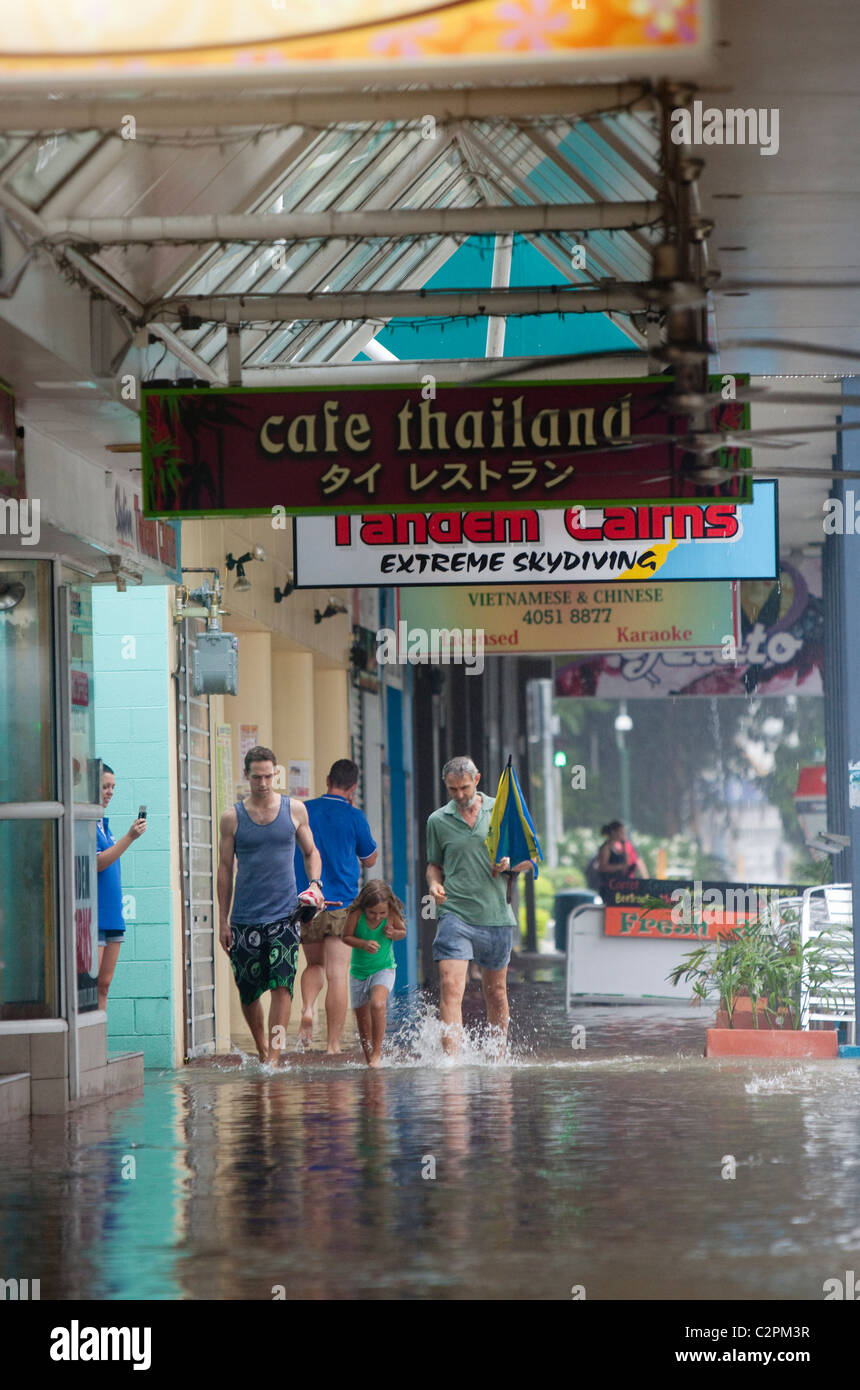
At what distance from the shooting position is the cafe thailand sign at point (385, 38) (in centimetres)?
561

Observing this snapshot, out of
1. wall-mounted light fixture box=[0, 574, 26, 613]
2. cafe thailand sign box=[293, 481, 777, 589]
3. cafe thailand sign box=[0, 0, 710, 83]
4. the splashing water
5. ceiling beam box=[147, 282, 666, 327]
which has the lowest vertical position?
the splashing water

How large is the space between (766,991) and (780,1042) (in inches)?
19.9

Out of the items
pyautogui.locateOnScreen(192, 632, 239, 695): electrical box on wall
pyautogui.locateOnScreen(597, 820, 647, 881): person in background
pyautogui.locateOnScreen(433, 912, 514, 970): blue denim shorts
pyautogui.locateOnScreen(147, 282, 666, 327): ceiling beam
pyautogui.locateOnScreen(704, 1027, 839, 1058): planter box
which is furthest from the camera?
pyautogui.locateOnScreen(597, 820, 647, 881): person in background

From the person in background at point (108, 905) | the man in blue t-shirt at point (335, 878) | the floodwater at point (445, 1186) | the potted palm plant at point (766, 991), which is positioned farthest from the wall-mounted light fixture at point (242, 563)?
the potted palm plant at point (766, 991)

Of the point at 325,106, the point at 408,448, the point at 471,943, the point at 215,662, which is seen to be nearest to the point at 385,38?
the point at 325,106

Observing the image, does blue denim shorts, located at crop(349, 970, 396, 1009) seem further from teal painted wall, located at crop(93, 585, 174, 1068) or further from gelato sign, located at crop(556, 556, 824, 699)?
gelato sign, located at crop(556, 556, 824, 699)

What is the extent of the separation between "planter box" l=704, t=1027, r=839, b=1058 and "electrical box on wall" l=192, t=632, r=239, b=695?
148 inches

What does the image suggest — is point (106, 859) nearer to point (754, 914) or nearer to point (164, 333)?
point (164, 333)

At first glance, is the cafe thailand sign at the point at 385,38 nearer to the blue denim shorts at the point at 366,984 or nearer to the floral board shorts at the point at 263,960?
the floral board shorts at the point at 263,960

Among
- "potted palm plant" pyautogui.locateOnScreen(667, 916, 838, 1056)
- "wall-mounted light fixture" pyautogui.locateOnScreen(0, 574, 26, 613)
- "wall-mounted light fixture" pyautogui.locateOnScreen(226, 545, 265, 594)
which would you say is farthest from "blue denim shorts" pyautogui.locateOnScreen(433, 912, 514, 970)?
"wall-mounted light fixture" pyautogui.locateOnScreen(0, 574, 26, 613)

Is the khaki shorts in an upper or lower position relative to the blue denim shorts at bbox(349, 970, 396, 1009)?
upper

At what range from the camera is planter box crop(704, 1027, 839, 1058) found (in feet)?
40.8

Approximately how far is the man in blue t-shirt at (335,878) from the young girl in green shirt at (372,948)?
808 mm

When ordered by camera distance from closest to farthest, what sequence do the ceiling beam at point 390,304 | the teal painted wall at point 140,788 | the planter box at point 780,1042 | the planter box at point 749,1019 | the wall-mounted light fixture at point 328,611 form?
the ceiling beam at point 390,304 < the planter box at point 780,1042 < the teal painted wall at point 140,788 < the planter box at point 749,1019 < the wall-mounted light fixture at point 328,611
